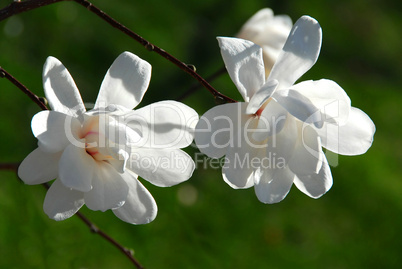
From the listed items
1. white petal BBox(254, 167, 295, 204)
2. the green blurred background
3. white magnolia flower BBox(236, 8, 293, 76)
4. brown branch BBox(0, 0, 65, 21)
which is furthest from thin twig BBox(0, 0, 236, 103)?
the green blurred background

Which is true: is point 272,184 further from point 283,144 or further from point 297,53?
point 297,53

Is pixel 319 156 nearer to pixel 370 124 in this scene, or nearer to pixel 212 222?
pixel 370 124

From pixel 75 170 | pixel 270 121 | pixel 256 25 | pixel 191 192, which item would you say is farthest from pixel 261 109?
pixel 191 192

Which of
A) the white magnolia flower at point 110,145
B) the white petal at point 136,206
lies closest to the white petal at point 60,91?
the white magnolia flower at point 110,145

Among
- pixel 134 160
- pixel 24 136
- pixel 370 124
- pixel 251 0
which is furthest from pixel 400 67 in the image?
pixel 134 160

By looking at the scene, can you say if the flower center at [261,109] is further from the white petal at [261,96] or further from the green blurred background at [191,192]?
the green blurred background at [191,192]
